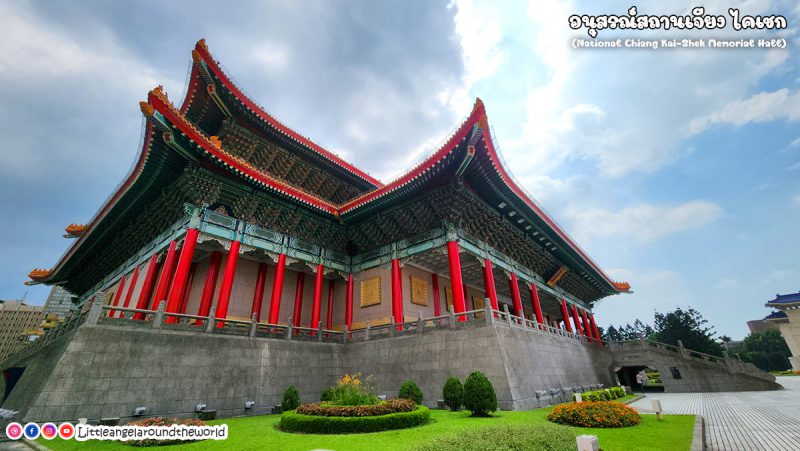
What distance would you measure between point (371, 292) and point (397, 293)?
2.12m

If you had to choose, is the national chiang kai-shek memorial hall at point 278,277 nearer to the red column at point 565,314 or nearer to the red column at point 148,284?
the red column at point 148,284

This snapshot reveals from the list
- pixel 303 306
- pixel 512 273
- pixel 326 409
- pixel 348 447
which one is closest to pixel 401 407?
pixel 326 409

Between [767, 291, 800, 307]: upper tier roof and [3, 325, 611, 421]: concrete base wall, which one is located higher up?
[767, 291, 800, 307]: upper tier roof

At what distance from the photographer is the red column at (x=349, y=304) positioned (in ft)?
60.5

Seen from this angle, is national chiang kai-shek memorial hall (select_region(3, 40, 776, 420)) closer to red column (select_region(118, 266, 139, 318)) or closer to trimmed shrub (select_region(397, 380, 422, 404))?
red column (select_region(118, 266, 139, 318))

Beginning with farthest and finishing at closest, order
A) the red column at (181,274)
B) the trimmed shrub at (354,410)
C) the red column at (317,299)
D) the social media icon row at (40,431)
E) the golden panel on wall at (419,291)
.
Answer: the golden panel on wall at (419,291), the red column at (317,299), the red column at (181,274), the trimmed shrub at (354,410), the social media icon row at (40,431)

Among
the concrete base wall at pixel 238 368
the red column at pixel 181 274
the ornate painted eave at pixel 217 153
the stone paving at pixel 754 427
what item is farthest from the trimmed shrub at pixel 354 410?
the ornate painted eave at pixel 217 153

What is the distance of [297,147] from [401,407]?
15.3 meters

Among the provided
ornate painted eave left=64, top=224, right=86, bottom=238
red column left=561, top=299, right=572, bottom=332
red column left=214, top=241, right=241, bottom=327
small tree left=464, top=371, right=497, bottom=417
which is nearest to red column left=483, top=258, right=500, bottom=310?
small tree left=464, top=371, right=497, bottom=417

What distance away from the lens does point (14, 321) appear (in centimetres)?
7081

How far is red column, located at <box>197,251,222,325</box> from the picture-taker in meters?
15.4

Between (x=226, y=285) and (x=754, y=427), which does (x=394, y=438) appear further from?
(x=226, y=285)

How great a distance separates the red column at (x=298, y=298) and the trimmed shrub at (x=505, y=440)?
43.9 ft

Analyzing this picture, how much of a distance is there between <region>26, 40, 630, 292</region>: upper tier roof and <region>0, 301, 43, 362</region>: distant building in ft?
246
